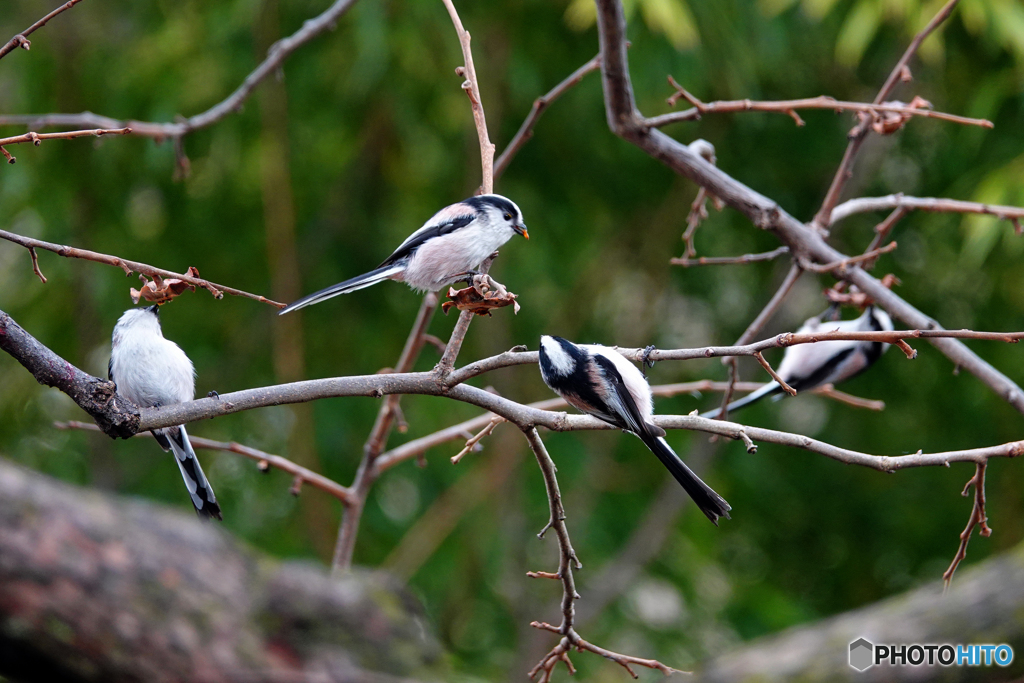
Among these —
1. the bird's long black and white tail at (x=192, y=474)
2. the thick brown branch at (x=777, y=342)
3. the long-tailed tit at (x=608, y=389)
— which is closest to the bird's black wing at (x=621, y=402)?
the long-tailed tit at (x=608, y=389)

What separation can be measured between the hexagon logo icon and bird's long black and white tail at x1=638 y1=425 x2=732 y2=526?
0.50 metres

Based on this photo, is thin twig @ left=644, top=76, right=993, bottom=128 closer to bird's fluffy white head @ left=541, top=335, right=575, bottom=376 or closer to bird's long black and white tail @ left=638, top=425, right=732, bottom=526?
bird's fluffy white head @ left=541, top=335, right=575, bottom=376

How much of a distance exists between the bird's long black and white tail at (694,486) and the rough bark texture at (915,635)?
18.9 inches

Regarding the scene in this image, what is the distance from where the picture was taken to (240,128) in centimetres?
570

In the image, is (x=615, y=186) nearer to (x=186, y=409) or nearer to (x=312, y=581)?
(x=312, y=581)

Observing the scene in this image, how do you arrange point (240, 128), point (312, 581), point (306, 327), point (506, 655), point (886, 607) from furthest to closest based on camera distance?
point (506, 655), point (306, 327), point (240, 128), point (312, 581), point (886, 607)

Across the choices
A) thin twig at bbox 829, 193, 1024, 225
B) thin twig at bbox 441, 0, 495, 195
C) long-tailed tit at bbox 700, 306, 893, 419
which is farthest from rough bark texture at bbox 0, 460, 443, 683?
long-tailed tit at bbox 700, 306, 893, 419

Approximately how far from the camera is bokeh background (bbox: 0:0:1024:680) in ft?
18.0

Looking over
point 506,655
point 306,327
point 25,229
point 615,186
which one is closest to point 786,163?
point 615,186

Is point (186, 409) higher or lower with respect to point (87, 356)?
lower

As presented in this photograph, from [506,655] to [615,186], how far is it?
3579 millimetres

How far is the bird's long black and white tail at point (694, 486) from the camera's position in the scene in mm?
1924

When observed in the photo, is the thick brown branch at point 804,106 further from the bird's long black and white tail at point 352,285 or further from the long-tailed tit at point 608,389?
the bird's long black and white tail at point 352,285

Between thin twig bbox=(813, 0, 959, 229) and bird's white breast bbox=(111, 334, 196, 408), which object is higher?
thin twig bbox=(813, 0, 959, 229)
